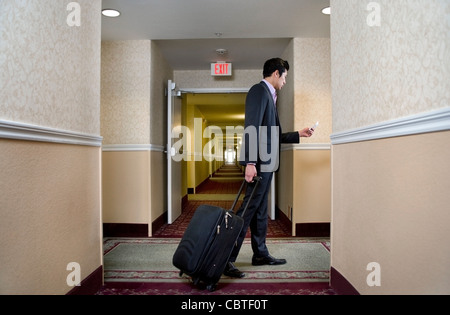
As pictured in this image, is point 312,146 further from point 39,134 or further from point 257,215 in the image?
point 39,134

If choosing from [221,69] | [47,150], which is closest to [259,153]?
[47,150]

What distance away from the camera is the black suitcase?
5.77 ft

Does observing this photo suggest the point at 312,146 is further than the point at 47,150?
Yes

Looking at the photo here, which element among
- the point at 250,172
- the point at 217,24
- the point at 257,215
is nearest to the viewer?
the point at 250,172

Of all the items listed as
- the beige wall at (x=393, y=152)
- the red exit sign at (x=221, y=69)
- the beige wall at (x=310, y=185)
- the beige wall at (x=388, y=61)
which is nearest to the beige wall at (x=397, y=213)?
the beige wall at (x=393, y=152)

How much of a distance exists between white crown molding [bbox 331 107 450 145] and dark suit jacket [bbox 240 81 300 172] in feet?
1.94

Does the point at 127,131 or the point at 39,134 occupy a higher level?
the point at 127,131

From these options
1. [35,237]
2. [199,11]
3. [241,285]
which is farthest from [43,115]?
[199,11]

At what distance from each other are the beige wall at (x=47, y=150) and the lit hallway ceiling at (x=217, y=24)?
0.86 m

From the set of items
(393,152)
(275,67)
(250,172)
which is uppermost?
(275,67)

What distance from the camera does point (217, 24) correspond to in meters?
2.93

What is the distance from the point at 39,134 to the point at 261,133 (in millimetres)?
1284
